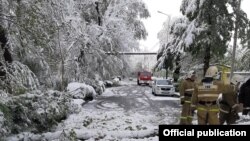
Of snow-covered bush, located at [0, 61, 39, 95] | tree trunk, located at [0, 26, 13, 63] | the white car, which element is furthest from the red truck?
tree trunk, located at [0, 26, 13, 63]

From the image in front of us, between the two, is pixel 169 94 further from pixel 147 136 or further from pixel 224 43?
pixel 147 136

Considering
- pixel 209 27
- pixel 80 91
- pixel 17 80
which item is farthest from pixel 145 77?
pixel 17 80

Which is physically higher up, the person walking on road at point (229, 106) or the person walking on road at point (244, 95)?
the person walking on road at point (244, 95)

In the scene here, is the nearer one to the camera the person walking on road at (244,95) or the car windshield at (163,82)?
the person walking on road at (244,95)

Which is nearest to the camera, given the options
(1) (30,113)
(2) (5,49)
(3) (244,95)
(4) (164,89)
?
(3) (244,95)

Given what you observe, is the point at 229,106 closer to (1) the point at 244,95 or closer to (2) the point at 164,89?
(1) the point at 244,95

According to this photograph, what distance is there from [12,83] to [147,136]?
12.7 ft

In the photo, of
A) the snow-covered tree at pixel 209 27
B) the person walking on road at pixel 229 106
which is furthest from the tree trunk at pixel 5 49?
the snow-covered tree at pixel 209 27

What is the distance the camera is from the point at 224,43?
27.2 m

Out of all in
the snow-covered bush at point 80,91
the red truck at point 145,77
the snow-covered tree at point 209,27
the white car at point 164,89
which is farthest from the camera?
the red truck at point 145,77

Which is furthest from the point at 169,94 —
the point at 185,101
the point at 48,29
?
the point at 48,29

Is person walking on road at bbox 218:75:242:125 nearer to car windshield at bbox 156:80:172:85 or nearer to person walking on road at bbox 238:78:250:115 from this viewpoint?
person walking on road at bbox 238:78:250:115

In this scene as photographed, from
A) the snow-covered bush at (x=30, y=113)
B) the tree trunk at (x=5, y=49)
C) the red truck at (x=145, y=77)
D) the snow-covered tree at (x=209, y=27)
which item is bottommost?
the red truck at (x=145, y=77)

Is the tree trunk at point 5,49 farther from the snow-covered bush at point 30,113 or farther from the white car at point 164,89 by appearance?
the white car at point 164,89
